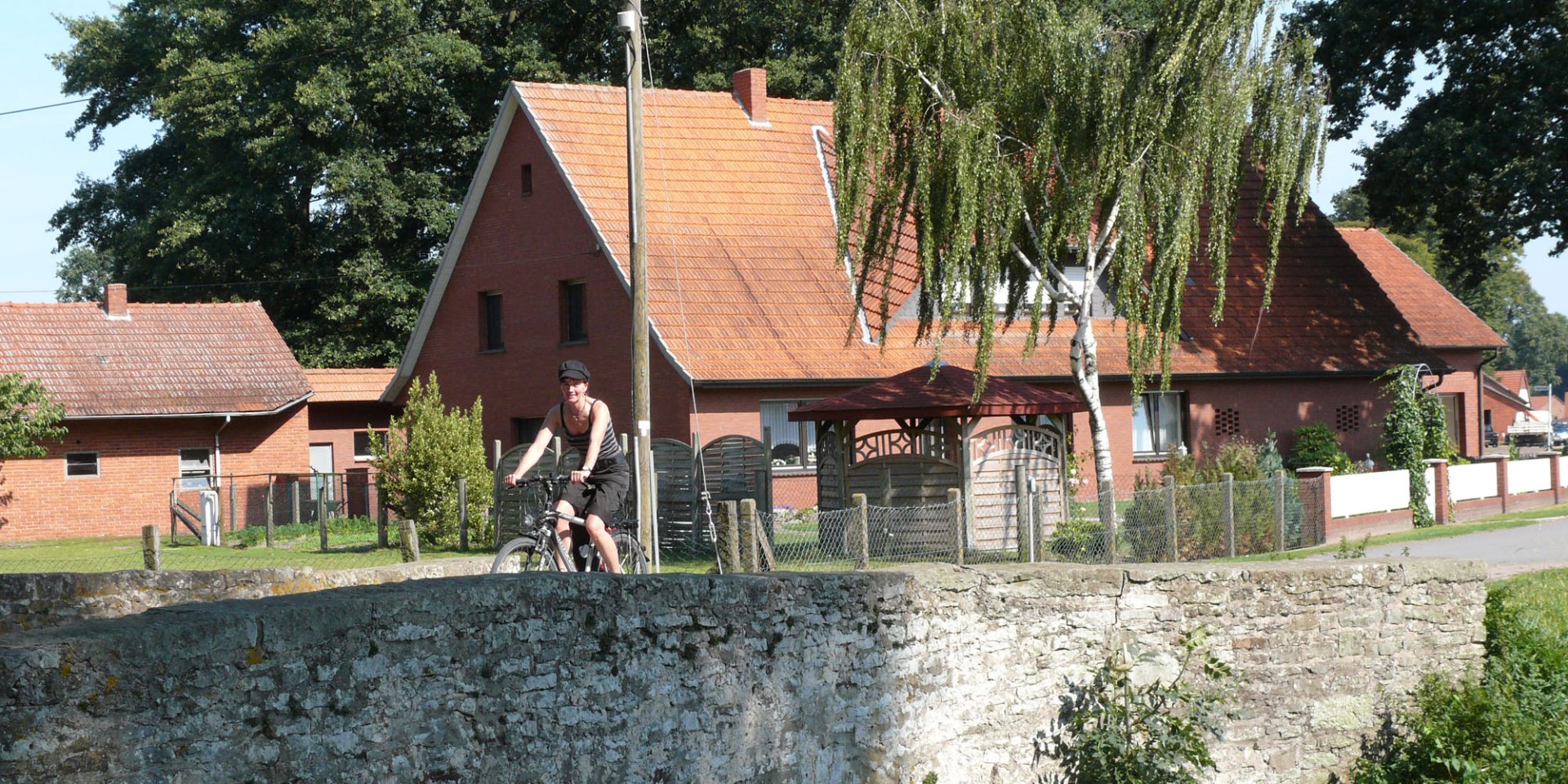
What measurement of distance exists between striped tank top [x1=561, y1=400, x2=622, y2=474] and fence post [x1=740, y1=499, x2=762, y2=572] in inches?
155

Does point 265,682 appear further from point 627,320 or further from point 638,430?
point 627,320

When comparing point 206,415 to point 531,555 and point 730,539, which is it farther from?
point 531,555

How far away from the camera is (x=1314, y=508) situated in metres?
21.5

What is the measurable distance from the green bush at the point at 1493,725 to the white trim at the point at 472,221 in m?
16.2

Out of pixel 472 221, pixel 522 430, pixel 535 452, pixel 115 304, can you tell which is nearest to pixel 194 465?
pixel 115 304

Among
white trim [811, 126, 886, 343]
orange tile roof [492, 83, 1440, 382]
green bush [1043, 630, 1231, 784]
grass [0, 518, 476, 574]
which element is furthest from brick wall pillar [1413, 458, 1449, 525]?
green bush [1043, 630, 1231, 784]

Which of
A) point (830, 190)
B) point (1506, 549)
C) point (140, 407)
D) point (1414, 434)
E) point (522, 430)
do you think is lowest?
point (1506, 549)

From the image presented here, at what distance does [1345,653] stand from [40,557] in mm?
25133

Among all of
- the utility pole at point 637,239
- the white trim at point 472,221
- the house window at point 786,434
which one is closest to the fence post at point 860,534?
the utility pole at point 637,239

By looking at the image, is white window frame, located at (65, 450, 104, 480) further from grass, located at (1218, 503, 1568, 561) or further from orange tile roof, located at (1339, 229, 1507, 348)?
orange tile roof, located at (1339, 229, 1507, 348)

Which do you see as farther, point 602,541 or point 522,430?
point 522,430

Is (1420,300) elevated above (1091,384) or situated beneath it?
elevated above

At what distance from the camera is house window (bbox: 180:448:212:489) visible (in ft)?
123

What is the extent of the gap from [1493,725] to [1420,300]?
40.0 m
